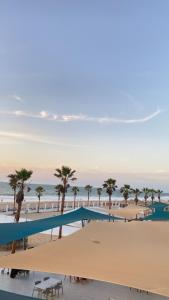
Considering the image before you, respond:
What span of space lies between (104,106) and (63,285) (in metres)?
14.4

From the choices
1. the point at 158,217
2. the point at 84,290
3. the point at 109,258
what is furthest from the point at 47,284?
the point at 158,217

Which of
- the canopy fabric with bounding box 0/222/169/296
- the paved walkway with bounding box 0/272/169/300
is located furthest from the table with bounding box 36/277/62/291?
the canopy fabric with bounding box 0/222/169/296

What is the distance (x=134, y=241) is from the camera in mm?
8750

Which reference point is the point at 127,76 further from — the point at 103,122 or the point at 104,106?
the point at 103,122

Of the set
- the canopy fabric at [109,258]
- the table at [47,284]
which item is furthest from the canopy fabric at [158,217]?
the table at [47,284]

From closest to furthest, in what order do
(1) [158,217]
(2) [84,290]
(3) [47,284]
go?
(3) [47,284] < (2) [84,290] < (1) [158,217]

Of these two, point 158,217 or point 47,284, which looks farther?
point 158,217

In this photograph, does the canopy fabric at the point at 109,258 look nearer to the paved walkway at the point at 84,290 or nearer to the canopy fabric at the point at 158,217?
the paved walkway at the point at 84,290

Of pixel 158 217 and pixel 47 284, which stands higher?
pixel 158 217

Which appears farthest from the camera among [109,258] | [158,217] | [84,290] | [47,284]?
[158,217]

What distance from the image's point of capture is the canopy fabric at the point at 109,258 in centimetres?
596

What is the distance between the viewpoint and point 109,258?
7.08 meters

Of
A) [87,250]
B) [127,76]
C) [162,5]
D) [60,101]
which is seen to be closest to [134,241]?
[87,250]

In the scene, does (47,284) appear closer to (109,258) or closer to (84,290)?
(84,290)
